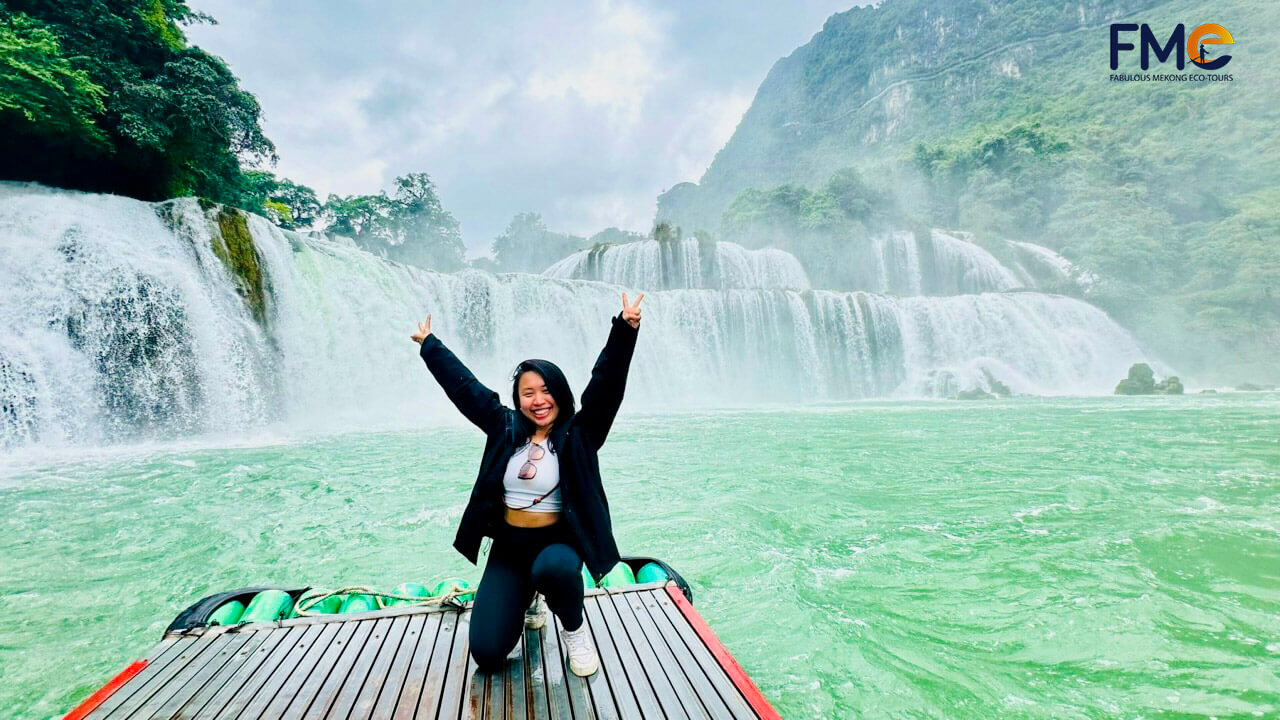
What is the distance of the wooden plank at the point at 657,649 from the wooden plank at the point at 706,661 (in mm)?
80

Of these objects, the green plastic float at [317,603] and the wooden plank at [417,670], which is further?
the green plastic float at [317,603]

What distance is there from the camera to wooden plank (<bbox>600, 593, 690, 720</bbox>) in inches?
67.7

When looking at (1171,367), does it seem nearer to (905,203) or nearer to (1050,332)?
(1050,332)

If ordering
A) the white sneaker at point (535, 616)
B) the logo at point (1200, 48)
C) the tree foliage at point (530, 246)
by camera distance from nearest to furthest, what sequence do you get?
the white sneaker at point (535, 616) → the logo at point (1200, 48) → the tree foliage at point (530, 246)

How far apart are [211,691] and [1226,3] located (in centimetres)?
9240

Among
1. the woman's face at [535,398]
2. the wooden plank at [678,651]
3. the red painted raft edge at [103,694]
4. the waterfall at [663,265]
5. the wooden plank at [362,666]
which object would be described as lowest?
the wooden plank at [678,651]

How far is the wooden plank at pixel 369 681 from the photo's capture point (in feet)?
5.68

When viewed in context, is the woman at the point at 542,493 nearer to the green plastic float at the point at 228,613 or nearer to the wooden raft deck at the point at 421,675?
the wooden raft deck at the point at 421,675

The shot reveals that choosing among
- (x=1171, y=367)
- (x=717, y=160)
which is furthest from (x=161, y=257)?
(x=717, y=160)

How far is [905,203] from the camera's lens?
50.9 m

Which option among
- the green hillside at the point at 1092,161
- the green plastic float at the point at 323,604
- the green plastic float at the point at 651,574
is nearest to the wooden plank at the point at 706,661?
the green plastic float at the point at 651,574

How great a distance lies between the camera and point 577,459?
6.70ft

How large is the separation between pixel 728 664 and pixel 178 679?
2.07m

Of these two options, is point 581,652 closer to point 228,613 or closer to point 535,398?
point 535,398
